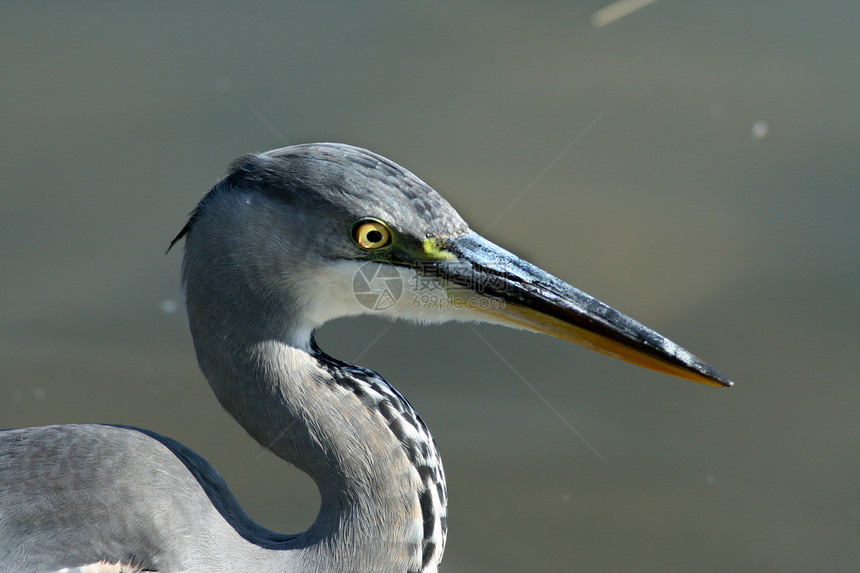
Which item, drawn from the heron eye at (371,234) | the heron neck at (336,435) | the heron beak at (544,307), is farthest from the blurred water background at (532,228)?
the heron eye at (371,234)

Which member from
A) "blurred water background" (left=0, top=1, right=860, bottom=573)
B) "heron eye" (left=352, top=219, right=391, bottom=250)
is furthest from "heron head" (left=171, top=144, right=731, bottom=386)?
"blurred water background" (left=0, top=1, right=860, bottom=573)

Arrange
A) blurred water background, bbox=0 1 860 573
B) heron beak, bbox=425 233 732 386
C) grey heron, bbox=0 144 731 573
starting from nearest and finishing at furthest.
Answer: grey heron, bbox=0 144 731 573
heron beak, bbox=425 233 732 386
blurred water background, bbox=0 1 860 573

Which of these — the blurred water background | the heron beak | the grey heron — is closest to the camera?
the grey heron

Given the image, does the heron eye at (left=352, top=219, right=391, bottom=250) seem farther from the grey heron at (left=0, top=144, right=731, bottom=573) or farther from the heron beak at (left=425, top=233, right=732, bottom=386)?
the heron beak at (left=425, top=233, right=732, bottom=386)

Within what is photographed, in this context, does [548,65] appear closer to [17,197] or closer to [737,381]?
[737,381]

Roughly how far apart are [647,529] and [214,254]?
1.80 m

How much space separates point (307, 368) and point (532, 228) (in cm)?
206

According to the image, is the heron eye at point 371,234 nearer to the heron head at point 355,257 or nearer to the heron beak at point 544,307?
the heron head at point 355,257

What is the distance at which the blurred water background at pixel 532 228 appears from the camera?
3.15 m

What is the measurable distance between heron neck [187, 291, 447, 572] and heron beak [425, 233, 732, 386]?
31 cm

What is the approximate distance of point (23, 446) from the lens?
202cm

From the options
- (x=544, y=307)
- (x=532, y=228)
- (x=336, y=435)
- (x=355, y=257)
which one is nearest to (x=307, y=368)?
(x=336, y=435)

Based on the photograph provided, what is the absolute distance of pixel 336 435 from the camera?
2020mm

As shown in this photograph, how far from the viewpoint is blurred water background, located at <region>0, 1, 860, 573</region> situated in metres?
3.15
